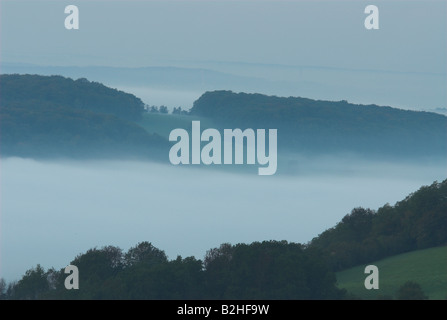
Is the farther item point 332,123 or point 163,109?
point 163,109

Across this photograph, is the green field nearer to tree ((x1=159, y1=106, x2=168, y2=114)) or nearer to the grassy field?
the grassy field

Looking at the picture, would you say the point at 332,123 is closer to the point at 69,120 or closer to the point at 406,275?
the point at 69,120

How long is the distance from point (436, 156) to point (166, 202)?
3069cm

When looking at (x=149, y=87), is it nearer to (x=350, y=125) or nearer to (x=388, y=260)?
(x=350, y=125)

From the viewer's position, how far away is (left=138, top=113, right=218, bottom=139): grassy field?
264 ft

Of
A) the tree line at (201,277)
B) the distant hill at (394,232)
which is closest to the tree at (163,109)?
the distant hill at (394,232)

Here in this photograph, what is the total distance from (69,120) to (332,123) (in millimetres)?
26795

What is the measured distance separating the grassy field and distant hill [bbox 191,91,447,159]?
1375mm

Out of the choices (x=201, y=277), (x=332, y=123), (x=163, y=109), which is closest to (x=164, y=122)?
(x=163, y=109)

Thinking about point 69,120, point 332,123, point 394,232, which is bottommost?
point 394,232

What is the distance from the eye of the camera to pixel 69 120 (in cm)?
8444

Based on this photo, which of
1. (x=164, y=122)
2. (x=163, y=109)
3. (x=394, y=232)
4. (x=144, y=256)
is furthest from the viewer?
(x=163, y=109)

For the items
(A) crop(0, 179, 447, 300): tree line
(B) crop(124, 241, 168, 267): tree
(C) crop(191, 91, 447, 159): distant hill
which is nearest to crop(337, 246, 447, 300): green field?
(A) crop(0, 179, 447, 300): tree line

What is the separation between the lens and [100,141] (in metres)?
87.2
